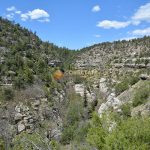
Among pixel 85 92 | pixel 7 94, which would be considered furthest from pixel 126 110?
pixel 85 92

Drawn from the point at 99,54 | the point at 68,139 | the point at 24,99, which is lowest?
the point at 68,139

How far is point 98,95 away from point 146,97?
141 feet

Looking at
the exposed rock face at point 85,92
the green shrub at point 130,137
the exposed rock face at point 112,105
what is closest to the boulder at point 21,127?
the exposed rock face at point 112,105

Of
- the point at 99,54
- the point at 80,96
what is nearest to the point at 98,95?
the point at 80,96

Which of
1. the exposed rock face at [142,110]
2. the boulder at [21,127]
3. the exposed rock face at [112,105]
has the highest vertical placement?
the exposed rock face at [142,110]

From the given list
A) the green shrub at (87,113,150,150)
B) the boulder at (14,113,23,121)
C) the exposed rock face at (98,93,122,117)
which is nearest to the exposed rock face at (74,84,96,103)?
the exposed rock face at (98,93,122,117)

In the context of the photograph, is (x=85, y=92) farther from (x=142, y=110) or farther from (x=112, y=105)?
(x=142, y=110)

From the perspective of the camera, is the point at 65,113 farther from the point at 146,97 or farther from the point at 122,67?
the point at 122,67

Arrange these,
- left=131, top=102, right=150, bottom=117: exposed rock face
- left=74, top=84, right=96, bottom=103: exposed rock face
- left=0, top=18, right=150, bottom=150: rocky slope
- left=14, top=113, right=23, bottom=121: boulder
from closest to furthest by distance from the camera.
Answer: left=131, top=102, right=150, bottom=117: exposed rock face < left=0, top=18, right=150, bottom=150: rocky slope < left=14, top=113, right=23, bottom=121: boulder < left=74, top=84, right=96, bottom=103: exposed rock face

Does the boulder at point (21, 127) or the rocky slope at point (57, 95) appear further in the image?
the boulder at point (21, 127)

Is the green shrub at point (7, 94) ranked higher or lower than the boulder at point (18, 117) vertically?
higher

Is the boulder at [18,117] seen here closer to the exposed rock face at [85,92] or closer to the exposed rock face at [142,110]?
the exposed rock face at [142,110]

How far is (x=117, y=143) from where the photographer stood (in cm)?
2831

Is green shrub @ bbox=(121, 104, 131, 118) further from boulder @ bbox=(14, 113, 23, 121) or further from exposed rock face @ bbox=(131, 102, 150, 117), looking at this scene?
boulder @ bbox=(14, 113, 23, 121)
